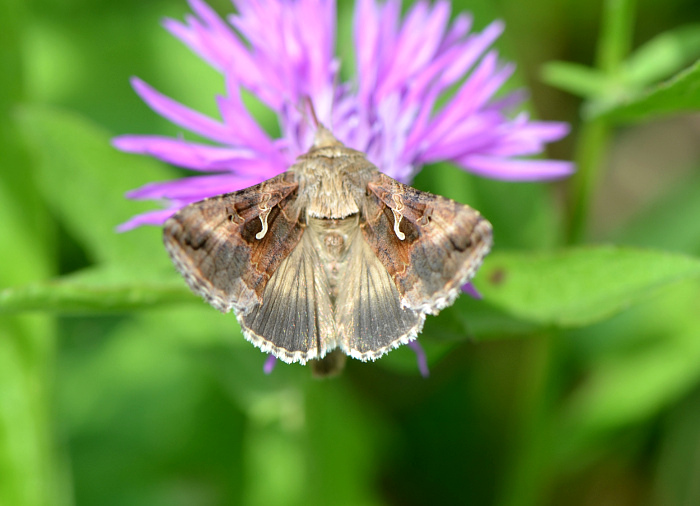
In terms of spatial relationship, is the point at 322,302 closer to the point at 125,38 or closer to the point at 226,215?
the point at 226,215

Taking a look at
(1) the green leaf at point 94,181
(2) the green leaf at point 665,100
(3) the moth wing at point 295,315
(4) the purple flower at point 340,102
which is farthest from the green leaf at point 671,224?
(1) the green leaf at point 94,181

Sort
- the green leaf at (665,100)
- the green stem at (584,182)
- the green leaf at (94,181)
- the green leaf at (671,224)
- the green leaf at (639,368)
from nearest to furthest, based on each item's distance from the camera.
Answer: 1. the green leaf at (665,100)
2. the green leaf at (94,181)
3. the green stem at (584,182)
4. the green leaf at (639,368)
5. the green leaf at (671,224)

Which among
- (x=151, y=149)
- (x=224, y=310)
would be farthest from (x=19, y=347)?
(x=224, y=310)

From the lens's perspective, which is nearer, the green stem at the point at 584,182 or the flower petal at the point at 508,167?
the flower petal at the point at 508,167

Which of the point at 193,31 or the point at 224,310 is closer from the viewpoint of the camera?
the point at 224,310

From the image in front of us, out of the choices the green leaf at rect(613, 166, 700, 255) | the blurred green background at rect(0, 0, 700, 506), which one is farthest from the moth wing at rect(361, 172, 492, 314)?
the green leaf at rect(613, 166, 700, 255)

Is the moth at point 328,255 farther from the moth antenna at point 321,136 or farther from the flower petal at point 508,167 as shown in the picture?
the flower petal at point 508,167

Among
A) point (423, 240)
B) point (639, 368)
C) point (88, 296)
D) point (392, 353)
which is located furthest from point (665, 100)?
point (88, 296)

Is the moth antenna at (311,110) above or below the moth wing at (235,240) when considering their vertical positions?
above
